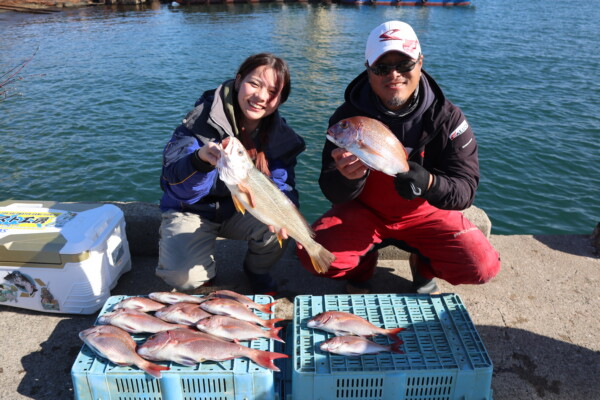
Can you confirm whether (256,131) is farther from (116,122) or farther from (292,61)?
(292,61)

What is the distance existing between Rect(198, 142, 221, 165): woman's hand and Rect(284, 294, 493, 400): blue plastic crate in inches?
50.5

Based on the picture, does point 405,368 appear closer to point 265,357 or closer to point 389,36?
point 265,357

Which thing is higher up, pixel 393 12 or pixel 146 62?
pixel 393 12

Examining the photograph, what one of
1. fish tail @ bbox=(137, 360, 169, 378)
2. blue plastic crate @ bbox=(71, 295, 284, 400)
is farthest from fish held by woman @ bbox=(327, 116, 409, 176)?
fish tail @ bbox=(137, 360, 169, 378)

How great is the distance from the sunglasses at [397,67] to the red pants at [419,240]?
1056mm

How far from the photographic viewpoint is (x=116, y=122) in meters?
13.0

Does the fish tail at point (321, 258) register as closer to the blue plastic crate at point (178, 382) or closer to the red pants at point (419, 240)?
the red pants at point (419, 240)

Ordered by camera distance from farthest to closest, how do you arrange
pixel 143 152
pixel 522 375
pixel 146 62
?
pixel 146 62, pixel 143 152, pixel 522 375

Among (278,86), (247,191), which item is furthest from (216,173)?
(278,86)

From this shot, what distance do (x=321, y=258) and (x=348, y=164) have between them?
2.60 ft

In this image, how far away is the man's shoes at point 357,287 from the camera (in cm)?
421

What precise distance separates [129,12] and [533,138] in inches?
1461

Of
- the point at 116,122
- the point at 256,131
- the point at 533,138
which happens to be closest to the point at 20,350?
the point at 256,131

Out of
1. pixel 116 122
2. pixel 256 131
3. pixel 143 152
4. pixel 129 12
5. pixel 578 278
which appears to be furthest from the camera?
pixel 129 12
